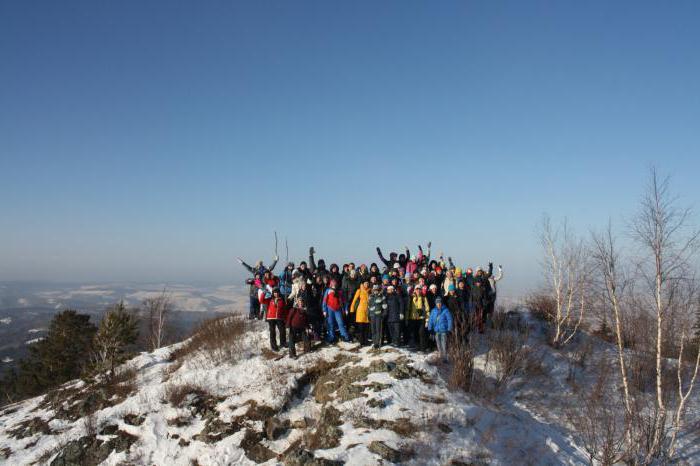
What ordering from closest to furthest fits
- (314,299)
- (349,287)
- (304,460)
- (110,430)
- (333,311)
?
1. (304,460)
2. (110,430)
3. (333,311)
4. (314,299)
5. (349,287)

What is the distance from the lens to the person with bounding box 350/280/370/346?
12.8 m

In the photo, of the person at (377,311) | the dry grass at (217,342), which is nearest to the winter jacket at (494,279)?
the person at (377,311)

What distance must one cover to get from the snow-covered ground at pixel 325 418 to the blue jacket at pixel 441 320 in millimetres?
879

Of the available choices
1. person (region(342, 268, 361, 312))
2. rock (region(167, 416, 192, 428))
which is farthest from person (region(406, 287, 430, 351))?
rock (region(167, 416, 192, 428))

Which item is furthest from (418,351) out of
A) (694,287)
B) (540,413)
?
(694,287)

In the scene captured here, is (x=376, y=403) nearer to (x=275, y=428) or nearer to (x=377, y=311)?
(x=275, y=428)

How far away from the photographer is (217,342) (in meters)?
14.9

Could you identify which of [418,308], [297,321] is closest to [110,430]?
[297,321]

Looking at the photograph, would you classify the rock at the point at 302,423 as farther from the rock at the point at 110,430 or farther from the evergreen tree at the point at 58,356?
the evergreen tree at the point at 58,356

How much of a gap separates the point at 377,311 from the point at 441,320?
1.88 metres

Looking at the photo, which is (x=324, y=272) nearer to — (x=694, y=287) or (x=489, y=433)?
(x=489, y=433)

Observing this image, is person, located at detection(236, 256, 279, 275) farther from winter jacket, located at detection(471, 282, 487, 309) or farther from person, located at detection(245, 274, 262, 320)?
winter jacket, located at detection(471, 282, 487, 309)

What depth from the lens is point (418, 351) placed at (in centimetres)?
1241

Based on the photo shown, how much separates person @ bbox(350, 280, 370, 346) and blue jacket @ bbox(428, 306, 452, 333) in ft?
6.80
